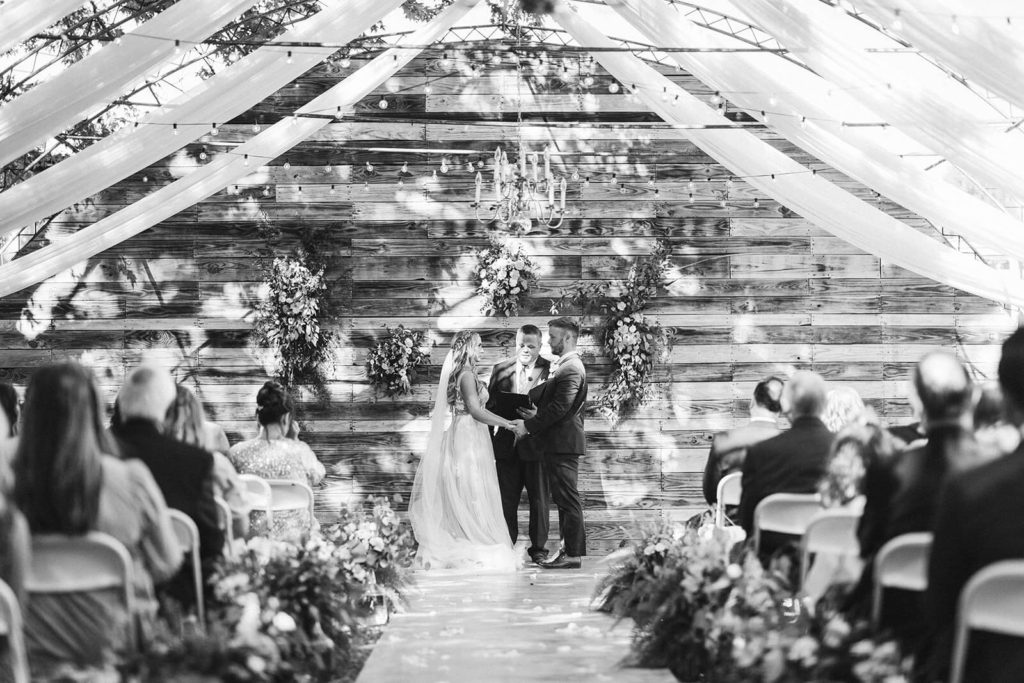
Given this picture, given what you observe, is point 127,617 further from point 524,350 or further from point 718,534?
point 524,350

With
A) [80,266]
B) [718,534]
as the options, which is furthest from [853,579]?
[80,266]

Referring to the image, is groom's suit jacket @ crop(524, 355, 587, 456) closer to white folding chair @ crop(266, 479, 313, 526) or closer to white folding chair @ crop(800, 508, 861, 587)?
white folding chair @ crop(266, 479, 313, 526)

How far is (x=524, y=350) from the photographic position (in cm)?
898

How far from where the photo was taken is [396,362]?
9.62 metres

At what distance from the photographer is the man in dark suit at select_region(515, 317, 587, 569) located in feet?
27.3


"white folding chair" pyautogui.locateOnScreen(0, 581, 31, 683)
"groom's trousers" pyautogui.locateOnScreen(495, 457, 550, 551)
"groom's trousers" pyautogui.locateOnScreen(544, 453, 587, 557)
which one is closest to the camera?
"white folding chair" pyautogui.locateOnScreen(0, 581, 31, 683)

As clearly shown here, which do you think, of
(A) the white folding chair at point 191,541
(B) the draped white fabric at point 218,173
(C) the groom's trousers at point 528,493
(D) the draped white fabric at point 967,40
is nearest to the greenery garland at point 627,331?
(C) the groom's trousers at point 528,493

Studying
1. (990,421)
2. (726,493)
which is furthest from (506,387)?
(990,421)

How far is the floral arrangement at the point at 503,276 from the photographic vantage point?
9648mm

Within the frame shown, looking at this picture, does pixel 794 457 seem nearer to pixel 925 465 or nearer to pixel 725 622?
pixel 725 622

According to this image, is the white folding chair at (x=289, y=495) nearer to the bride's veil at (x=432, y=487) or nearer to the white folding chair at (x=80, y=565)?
the white folding chair at (x=80, y=565)

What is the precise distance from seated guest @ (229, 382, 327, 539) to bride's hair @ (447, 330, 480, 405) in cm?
291

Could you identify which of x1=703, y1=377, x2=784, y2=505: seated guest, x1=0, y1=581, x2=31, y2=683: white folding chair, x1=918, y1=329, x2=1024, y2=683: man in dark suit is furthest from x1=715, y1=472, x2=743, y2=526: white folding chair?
x1=0, y1=581, x2=31, y2=683: white folding chair

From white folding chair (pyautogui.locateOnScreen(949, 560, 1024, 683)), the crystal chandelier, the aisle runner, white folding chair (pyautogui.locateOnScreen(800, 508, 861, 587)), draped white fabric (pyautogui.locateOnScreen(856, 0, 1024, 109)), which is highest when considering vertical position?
draped white fabric (pyautogui.locateOnScreen(856, 0, 1024, 109))
